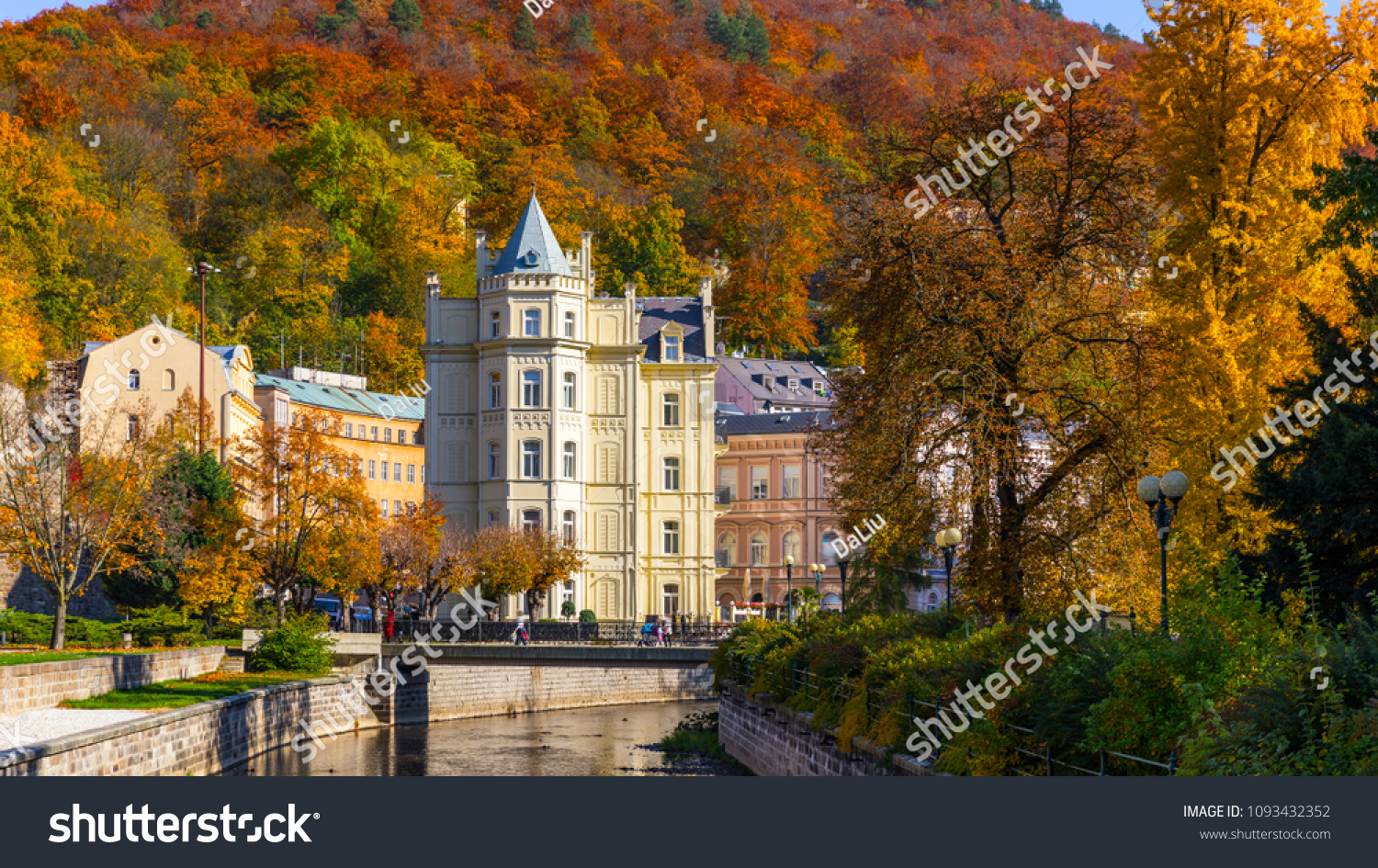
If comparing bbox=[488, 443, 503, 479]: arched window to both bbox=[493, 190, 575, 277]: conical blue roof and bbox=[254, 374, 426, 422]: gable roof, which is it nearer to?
bbox=[493, 190, 575, 277]: conical blue roof

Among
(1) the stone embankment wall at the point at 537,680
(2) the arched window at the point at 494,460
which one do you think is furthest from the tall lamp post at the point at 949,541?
(2) the arched window at the point at 494,460

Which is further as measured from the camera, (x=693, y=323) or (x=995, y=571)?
(x=693, y=323)

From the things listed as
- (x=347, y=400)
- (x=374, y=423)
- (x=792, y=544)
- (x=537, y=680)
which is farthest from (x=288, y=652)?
(x=374, y=423)

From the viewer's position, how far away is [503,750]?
140 feet

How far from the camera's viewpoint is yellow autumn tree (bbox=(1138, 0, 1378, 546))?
25500 mm

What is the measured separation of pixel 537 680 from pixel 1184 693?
4711cm

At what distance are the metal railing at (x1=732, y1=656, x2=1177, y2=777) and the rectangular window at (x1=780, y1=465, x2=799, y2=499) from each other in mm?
50001

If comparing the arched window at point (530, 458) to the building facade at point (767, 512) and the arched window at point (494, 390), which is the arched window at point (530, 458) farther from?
the building facade at point (767, 512)

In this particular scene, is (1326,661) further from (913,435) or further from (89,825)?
(913,435)

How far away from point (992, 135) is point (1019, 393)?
5609 mm

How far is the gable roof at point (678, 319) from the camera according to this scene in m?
75.2

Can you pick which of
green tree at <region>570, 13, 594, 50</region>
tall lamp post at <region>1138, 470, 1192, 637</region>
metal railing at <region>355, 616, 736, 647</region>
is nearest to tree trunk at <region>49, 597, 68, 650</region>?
metal railing at <region>355, 616, 736, 647</region>

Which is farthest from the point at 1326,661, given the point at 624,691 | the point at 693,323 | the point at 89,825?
the point at 693,323

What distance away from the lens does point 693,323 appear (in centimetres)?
7688
